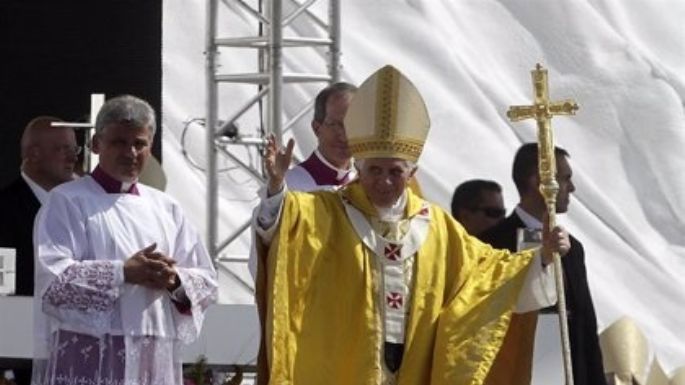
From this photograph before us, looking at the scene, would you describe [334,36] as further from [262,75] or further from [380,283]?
[380,283]

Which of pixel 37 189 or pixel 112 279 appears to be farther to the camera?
pixel 37 189

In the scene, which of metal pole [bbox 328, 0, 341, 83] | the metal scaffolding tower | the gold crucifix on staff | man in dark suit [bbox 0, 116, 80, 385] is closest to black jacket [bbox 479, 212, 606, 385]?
the gold crucifix on staff

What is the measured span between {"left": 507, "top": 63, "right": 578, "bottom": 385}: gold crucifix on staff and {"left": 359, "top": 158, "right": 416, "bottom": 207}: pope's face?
465mm

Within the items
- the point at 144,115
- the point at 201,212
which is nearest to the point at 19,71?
the point at 144,115

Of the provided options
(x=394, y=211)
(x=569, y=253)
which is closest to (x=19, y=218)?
(x=394, y=211)

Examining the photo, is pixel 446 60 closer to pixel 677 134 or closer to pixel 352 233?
pixel 677 134

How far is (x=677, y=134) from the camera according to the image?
1895 centimetres

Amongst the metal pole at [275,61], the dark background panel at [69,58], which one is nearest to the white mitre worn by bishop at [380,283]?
the dark background panel at [69,58]

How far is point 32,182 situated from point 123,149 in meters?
1.47

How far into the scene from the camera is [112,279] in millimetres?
7066

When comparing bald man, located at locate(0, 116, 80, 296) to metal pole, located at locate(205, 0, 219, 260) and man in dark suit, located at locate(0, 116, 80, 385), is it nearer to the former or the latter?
man in dark suit, located at locate(0, 116, 80, 385)

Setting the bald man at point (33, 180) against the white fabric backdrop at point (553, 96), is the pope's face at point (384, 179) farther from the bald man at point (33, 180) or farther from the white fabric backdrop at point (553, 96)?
the white fabric backdrop at point (553, 96)

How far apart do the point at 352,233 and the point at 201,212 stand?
8.94 metres

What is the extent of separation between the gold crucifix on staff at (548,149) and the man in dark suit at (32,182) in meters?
1.97
